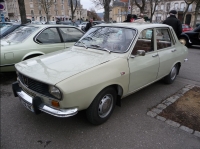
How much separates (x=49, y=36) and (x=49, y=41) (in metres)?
0.18

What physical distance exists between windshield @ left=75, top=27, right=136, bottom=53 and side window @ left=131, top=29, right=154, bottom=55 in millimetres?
173

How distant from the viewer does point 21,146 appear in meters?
2.46

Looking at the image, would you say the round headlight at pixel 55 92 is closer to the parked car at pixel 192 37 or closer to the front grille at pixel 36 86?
the front grille at pixel 36 86

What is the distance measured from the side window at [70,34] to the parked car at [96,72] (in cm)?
204

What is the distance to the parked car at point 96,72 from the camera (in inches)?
93.9

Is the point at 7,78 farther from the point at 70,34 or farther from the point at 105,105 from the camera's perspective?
the point at 105,105

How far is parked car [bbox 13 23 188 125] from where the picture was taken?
93.9 inches

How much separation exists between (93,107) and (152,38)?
2.12 m

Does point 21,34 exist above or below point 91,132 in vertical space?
above

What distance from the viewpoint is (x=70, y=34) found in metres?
5.93

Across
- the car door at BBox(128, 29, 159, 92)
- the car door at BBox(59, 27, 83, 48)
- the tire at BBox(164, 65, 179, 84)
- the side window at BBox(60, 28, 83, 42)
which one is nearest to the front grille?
the car door at BBox(128, 29, 159, 92)

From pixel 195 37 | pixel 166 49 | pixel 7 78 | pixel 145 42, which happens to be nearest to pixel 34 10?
pixel 195 37

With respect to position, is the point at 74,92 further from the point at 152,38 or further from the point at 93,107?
the point at 152,38

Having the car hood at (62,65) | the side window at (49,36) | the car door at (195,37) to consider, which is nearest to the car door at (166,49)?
the car hood at (62,65)
